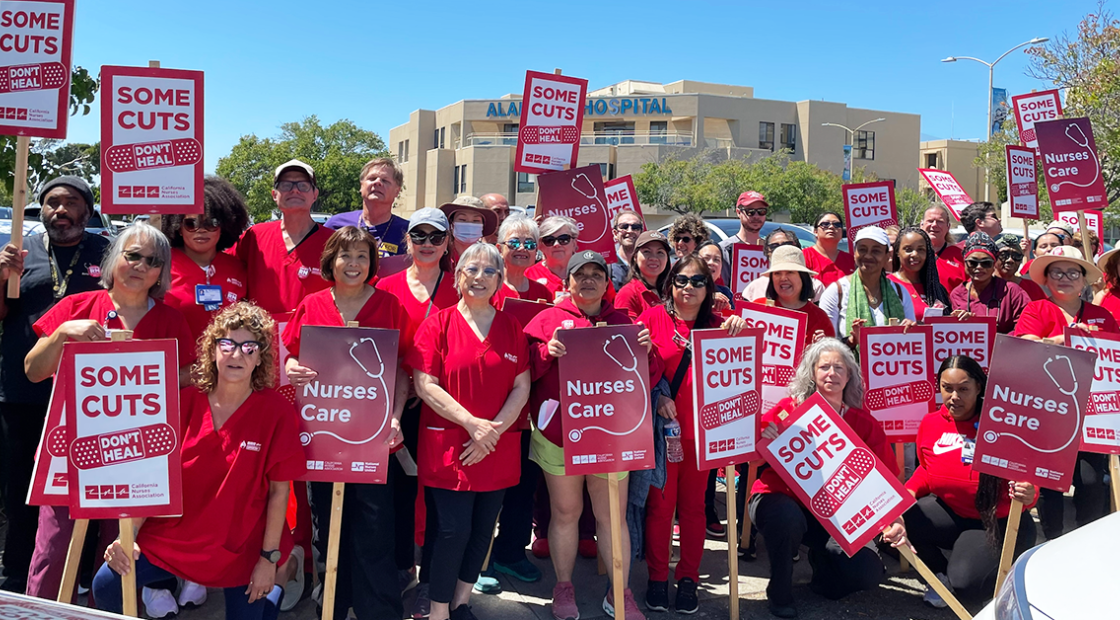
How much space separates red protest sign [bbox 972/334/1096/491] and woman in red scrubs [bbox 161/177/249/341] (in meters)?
4.26

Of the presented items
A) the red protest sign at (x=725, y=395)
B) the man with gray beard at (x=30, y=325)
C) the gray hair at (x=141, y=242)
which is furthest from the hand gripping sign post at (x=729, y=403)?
the man with gray beard at (x=30, y=325)

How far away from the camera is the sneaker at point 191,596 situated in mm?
4719

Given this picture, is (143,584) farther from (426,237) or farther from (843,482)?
(843,482)

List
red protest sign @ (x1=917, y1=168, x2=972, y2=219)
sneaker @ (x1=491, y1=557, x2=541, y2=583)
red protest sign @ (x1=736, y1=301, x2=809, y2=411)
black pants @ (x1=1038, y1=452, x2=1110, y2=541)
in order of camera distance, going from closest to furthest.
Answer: sneaker @ (x1=491, y1=557, x2=541, y2=583) → red protest sign @ (x1=736, y1=301, x2=809, y2=411) → black pants @ (x1=1038, y1=452, x2=1110, y2=541) → red protest sign @ (x1=917, y1=168, x2=972, y2=219)

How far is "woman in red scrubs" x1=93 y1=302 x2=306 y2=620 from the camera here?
3814 mm

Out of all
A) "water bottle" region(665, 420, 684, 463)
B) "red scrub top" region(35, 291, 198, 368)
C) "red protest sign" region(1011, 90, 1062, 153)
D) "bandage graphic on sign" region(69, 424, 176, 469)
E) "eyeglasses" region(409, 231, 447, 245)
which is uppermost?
"red protest sign" region(1011, 90, 1062, 153)

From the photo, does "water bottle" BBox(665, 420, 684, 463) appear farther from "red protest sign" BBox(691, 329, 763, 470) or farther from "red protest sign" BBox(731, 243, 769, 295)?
"red protest sign" BBox(731, 243, 769, 295)

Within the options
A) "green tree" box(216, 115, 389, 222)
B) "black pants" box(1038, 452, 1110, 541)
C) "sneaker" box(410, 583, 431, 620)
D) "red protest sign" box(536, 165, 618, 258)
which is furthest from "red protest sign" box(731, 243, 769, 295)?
"green tree" box(216, 115, 389, 222)

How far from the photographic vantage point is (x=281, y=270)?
203 inches

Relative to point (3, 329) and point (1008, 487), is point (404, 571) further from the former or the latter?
point (1008, 487)

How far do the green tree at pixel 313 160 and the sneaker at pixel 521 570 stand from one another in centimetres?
4607

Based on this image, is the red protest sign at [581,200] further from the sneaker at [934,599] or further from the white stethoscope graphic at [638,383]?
the sneaker at [934,599]

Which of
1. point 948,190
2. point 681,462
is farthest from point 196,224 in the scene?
point 948,190

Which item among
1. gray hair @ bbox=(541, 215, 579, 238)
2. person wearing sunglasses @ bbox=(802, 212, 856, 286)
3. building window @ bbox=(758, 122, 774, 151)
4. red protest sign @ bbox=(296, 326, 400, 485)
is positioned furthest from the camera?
building window @ bbox=(758, 122, 774, 151)
